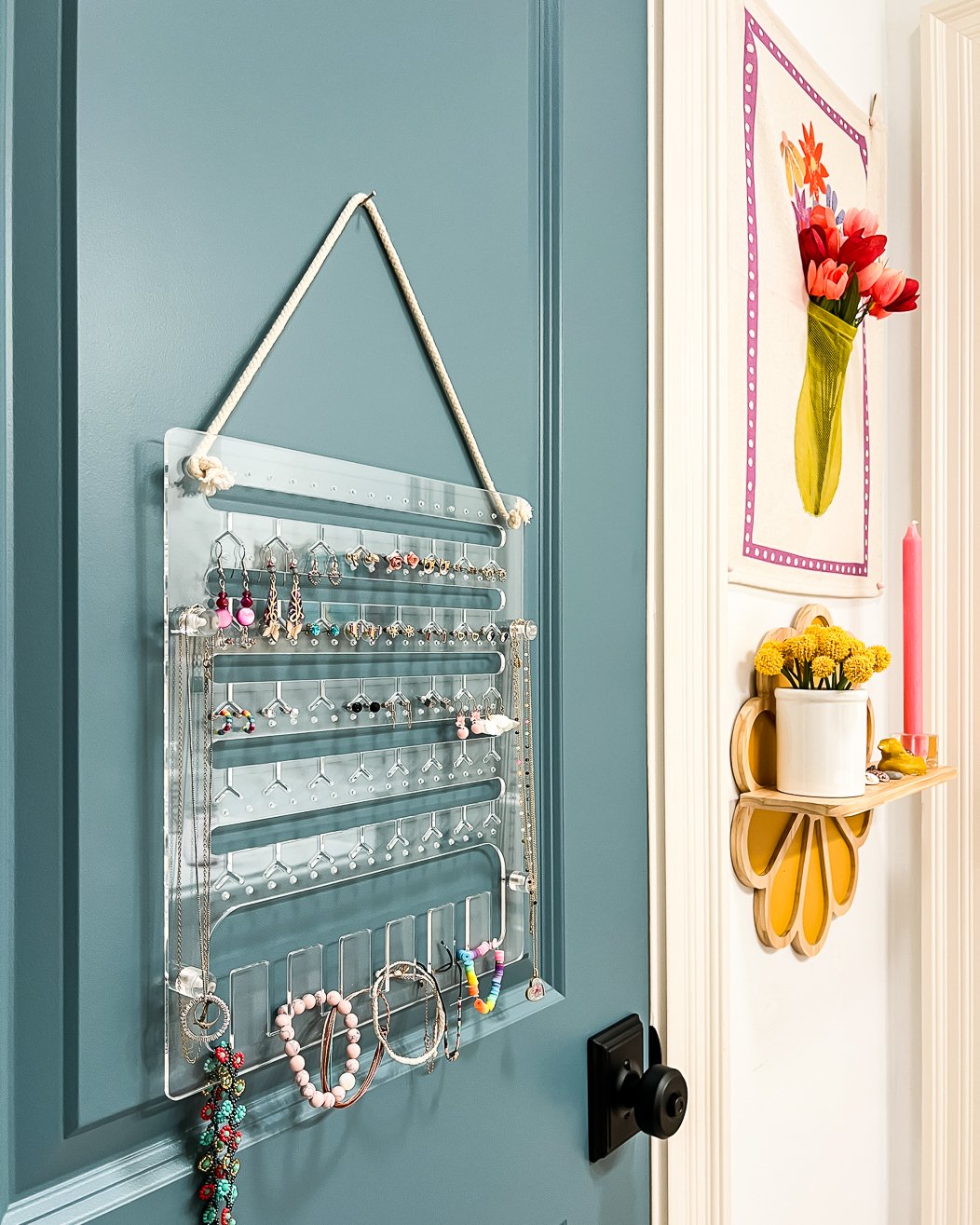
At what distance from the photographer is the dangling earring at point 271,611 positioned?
476 mm

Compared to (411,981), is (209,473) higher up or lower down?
higher up

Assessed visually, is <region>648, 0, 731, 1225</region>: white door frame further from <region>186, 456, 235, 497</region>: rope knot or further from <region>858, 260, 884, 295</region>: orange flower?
<region>186, 456, 235, 497</region>: rope knot

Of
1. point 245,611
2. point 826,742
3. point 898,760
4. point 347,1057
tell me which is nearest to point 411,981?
point 347,1057

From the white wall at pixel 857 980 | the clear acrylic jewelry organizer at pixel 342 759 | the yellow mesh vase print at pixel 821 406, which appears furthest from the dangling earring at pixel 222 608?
the yellow mesh vase print at pixel 821 406

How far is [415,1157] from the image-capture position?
0.57 metres

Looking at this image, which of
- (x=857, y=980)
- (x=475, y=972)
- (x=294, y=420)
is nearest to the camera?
(x=294, y=420)

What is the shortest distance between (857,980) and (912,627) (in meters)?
0.49

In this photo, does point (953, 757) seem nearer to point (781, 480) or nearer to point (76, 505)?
point (781, 480)

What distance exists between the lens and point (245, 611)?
1.50ft

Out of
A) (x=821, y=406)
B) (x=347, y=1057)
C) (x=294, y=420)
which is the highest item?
(x=821, y=406)

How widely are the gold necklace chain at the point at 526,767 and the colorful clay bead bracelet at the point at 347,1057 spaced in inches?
6.3

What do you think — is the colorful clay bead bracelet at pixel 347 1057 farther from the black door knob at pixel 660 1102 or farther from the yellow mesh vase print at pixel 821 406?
the yellow mesh vase print at pixel 821 406

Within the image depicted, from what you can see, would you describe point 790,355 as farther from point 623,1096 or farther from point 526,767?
point 623,1096

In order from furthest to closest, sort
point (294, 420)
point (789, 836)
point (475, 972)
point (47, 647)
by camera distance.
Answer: point (789, 836), point (475, 972), point (294, 420), point (47, 647)
